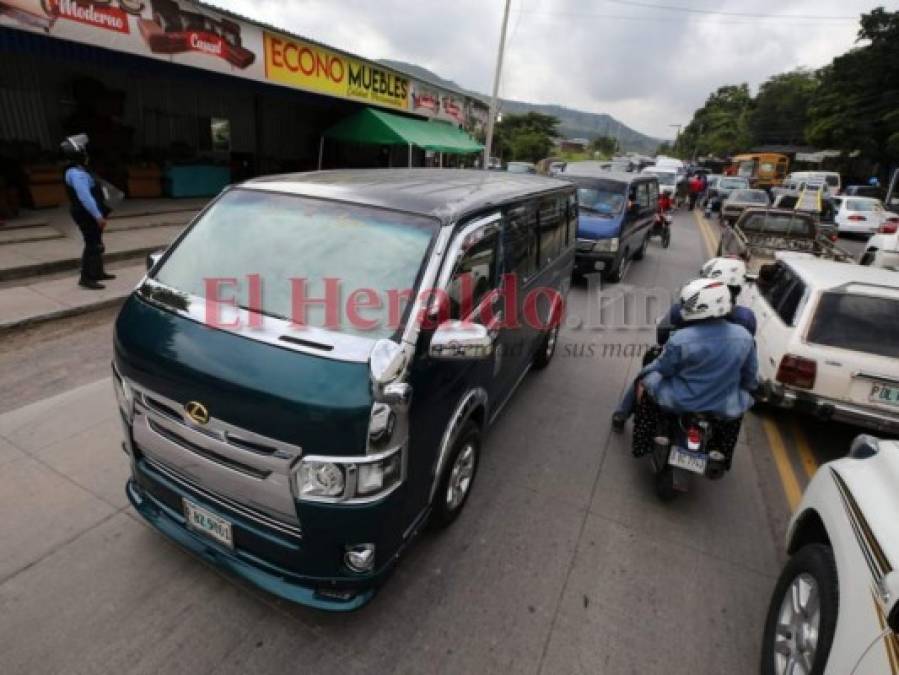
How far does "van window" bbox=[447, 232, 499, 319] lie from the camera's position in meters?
2.76

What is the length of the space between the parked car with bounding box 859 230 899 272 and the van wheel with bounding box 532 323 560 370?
8.20m

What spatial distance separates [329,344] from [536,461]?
2472 millimetres

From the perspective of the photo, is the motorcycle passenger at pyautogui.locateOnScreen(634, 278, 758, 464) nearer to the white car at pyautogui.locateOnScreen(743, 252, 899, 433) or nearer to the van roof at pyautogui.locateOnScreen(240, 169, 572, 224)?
the white car at pyautogui.locateOnScreen(743, 252, 899, 433)

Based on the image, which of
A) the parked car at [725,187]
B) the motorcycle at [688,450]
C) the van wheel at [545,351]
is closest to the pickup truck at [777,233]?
the van wheel at [545,351]

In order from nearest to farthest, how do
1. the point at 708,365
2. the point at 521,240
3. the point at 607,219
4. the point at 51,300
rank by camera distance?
the point at 708,365, the point at 521,240, the point at 51,300, the point at 607,219

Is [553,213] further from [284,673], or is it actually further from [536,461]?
[284,673]

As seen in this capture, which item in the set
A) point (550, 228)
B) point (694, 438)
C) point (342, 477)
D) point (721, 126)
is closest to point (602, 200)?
point (550, 228)

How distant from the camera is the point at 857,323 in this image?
4.23m

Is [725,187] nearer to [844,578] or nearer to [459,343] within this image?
[844,578]

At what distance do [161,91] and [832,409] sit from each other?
1546 cm

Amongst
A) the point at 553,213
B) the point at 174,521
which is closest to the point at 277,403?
the point at 174,521

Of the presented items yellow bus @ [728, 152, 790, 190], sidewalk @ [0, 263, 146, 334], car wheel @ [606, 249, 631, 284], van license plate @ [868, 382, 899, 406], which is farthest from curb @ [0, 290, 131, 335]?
yellow bus @ [728, 152, 790, 190]

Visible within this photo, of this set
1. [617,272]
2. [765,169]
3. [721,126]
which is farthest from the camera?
[721,126]

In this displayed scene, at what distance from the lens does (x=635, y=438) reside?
396 cm
